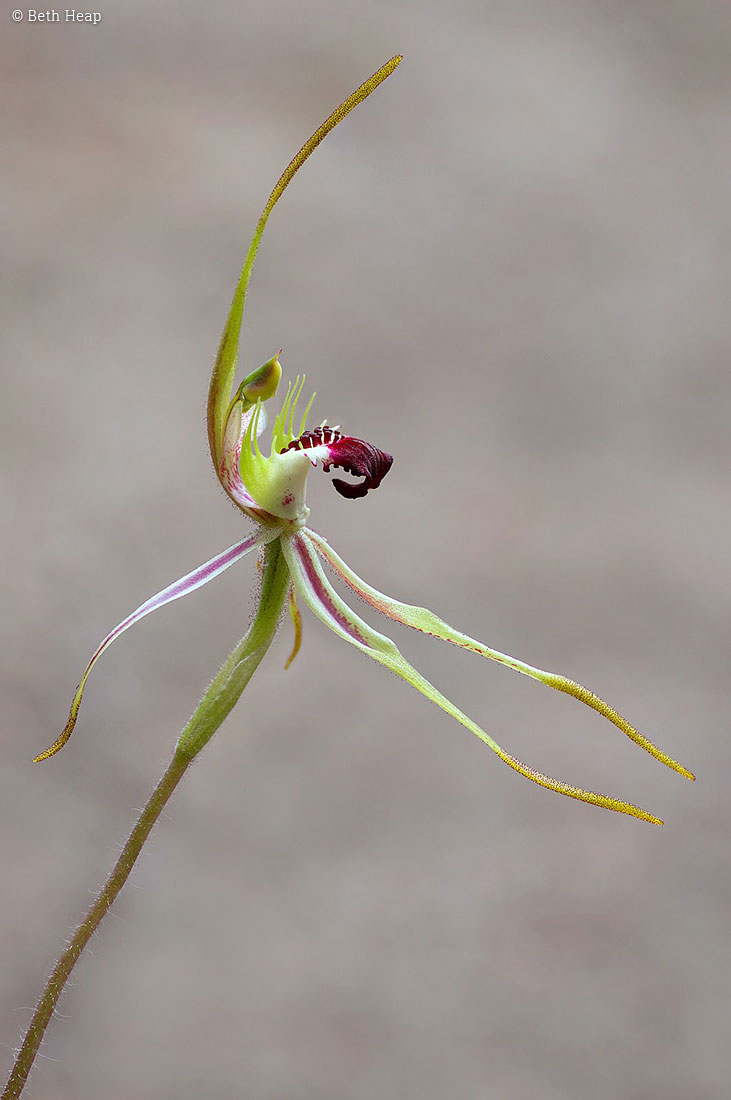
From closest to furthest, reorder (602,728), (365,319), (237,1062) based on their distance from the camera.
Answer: (237,1062)
(602,728)
(365,319)

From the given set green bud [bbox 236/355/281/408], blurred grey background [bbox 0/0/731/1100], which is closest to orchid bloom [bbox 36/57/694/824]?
green bud [bbox 236/355/281/408]

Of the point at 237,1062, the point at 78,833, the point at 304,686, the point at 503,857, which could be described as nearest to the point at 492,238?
the point at 304,686

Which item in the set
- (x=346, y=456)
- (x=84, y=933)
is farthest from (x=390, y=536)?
(x=84, y=933)

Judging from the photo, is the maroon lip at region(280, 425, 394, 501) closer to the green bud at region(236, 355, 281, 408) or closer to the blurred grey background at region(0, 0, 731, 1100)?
the green bud at region(236, 355, 281, 408)

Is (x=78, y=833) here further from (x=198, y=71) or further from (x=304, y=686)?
(x=198, y=71)

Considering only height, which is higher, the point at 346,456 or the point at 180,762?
the point at 346,456

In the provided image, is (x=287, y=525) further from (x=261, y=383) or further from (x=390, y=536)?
(x=390, y=536)

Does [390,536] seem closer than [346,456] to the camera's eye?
No
